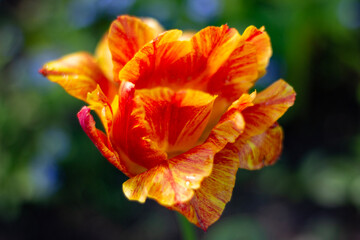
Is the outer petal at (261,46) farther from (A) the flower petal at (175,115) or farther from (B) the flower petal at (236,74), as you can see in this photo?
(A) the flower petal at (175,115)

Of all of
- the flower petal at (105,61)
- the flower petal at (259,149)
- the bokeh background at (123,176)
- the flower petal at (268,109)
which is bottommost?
the bokeh background at (123,176)

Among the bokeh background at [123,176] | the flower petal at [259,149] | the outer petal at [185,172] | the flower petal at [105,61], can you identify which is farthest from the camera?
the bokeh background at [123,176]

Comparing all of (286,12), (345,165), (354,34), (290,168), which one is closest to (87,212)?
(290,168)

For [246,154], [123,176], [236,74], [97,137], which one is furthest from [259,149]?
[123,176]

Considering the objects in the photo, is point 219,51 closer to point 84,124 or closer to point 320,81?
point 84,124

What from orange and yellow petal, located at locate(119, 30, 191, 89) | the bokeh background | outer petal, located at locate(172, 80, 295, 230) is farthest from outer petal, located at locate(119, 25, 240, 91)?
the bokeh background

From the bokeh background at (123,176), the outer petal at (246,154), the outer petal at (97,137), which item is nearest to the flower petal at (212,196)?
the outer petal at (246,154)
